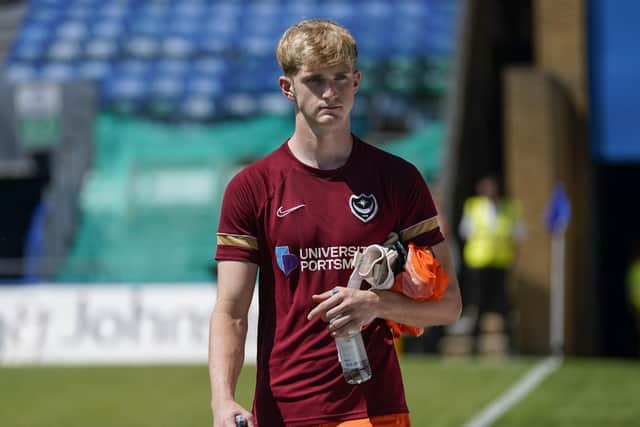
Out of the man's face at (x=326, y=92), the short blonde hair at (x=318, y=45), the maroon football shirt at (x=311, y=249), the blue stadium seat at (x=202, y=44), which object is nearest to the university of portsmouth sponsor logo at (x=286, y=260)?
the maroon football shirt at (x=311, y=249)

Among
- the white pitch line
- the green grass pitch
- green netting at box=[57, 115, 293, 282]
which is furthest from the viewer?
green netting at box=[57, 115, 293, 282]

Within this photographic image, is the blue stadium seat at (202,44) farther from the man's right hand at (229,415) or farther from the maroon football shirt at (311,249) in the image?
the man's right hand at (229,415)

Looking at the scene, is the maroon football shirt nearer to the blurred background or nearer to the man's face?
the man's face

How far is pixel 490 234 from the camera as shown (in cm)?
1756

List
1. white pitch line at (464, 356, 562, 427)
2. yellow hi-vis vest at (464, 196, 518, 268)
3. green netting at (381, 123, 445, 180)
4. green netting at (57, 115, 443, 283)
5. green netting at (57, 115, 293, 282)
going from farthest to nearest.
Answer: green netting at (57, 115, 293, 282) → green netting at (57, 115, 443, 283) → green netting at (381, 123, 445, 180) → yellow hi-vis vest at (464, 196, 518, 268) → white pitch line at (464, 356, 562, 427)

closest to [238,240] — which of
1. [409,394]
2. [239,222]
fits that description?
[239,222]

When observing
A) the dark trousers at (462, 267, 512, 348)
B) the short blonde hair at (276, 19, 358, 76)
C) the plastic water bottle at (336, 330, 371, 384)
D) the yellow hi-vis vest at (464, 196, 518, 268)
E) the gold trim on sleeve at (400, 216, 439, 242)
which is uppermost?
the short blonde hair at (276, 19, 358, 76)

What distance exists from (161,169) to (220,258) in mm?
23238

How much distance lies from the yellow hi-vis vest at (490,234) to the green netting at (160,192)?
7.85 meters

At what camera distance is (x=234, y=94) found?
2808cm

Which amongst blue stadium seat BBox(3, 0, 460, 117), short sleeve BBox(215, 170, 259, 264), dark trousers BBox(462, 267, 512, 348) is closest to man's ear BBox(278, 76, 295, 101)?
short sleeve BBox(215, 170, 259, 264)

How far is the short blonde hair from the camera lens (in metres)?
3.62

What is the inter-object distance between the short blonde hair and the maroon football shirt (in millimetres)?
327

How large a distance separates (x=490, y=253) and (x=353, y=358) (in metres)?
14.2
